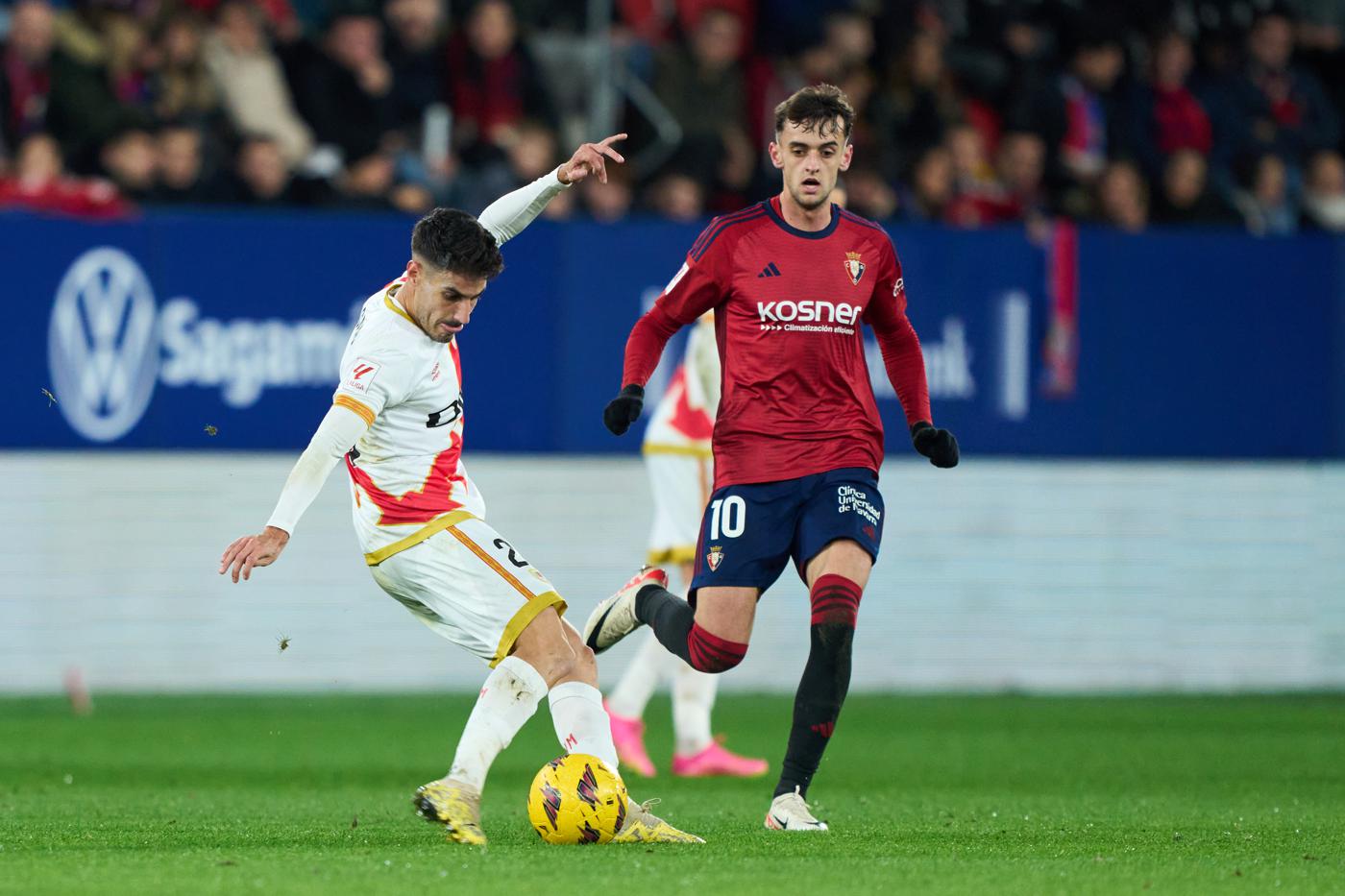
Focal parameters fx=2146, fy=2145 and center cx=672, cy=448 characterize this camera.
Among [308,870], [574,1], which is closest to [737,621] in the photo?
[308,870]

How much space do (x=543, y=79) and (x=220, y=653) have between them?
4.88 meters

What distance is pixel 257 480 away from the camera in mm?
14516

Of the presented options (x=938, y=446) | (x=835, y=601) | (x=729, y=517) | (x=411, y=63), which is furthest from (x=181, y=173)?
(x=835, y=601)

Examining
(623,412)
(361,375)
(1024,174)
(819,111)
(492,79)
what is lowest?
(623,412)

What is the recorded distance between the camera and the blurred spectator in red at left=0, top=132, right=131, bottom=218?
46.3 ft

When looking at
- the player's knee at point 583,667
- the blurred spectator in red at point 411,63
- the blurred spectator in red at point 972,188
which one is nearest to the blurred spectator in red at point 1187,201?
the blurred spectator in red at point 972,188

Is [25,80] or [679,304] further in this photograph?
[25,80]

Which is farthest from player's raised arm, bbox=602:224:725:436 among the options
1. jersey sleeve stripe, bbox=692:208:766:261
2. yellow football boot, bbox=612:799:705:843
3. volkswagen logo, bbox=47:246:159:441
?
volkswagen logo, bbox=47:246:159:441

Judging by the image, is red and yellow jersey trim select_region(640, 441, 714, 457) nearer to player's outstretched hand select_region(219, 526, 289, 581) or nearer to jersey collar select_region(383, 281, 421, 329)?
jersey collar select_region(383, 281, 421, 329)

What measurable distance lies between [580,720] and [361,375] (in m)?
1.39

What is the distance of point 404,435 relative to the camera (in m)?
7.27

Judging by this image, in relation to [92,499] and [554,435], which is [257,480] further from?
[554,435]

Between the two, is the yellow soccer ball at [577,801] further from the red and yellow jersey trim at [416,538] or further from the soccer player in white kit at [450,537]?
the red and yellow jersey trim at [416,538]

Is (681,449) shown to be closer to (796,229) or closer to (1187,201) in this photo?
(796,229)
